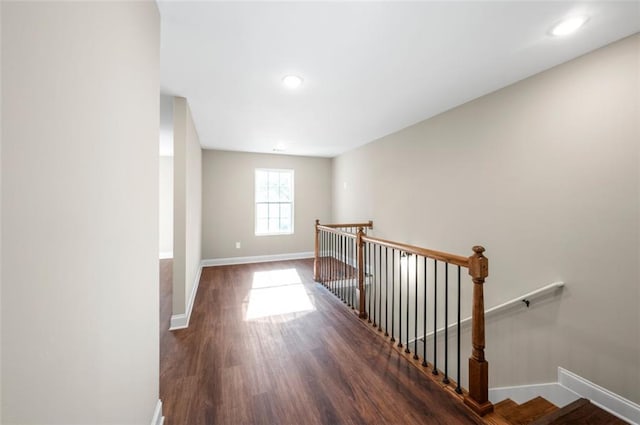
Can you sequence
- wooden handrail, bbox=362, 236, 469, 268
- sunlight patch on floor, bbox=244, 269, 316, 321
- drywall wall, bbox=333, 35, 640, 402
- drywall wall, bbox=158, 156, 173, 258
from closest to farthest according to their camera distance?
wooden handrail, bbox=362, 236, 469, 268
drywall wall, bbox=333, 35, 640, 402
sunlight patch on floor, bbox=244, 269, 316, 321
drywall wall, bbox=158, 156, 173, 258

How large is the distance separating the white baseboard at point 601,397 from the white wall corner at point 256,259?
15.1 feet

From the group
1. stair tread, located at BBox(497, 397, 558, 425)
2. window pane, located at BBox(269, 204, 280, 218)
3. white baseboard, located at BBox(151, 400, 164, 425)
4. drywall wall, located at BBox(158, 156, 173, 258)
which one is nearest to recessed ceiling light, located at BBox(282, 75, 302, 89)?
white baseboard, located at BBox(151, 400, 164, 425)

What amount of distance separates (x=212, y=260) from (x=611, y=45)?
19.7 feet

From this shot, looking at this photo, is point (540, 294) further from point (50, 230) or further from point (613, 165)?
point (50, 230)

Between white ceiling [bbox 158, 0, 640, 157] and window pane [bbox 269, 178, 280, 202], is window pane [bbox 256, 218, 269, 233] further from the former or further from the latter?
white ceiling [bbox 158, 0, 640, 157]

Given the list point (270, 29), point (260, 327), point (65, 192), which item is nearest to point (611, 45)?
point (270, 29)

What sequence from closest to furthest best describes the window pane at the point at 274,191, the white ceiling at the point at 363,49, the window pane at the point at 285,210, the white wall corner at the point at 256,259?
the white ceiling at the point at 363,49 → the white wall corner at the point at 256,259 → the window pane at the point at 274,191 → the window pane at the point at 285,210

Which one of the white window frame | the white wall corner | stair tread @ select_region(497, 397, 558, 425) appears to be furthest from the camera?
the white window frame

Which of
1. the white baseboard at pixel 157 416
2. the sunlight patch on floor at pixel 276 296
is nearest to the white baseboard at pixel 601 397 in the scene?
the sunlight patch on floor at pixel 276 296

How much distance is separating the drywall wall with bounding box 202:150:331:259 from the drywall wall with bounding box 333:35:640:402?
3.34 m

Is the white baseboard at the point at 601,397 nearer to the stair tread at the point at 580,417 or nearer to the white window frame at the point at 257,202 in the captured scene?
the stair tread at the point at 580,417

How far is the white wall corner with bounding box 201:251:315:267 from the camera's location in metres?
5.28

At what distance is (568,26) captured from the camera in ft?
5.38

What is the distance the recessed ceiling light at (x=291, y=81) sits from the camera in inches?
89.1
